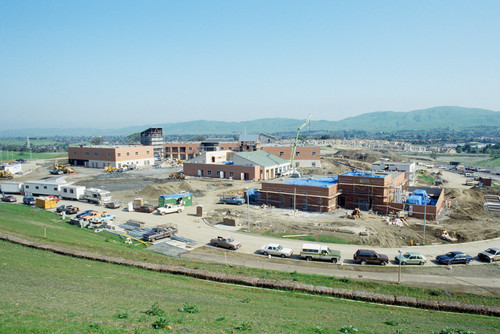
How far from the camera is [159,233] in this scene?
2914 cm

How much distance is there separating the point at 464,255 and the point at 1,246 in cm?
3115

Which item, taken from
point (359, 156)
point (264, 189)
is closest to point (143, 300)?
point (264, 189)

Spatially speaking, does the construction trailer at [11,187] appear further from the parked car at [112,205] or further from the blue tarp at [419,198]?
the blue tarp at [419,198]

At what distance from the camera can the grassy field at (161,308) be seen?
33.6 ft

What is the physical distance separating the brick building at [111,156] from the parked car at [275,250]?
63.3 metres

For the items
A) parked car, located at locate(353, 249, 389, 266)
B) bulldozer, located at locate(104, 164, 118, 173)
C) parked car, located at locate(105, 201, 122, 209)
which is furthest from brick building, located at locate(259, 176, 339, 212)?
bulldozer, located at locate(104, 164, 118, 173)

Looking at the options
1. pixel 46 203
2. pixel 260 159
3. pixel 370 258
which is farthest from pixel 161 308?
pixel 260 159

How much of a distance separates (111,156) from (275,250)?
6545 centimetres

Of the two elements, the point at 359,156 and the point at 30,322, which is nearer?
the point at 30,322

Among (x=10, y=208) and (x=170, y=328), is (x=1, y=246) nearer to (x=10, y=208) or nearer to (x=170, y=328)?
(x=170, y=328)

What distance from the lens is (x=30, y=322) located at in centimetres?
932

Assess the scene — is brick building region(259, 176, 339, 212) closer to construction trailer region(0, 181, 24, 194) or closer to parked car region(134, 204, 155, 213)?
parked car region(134, 204, 155, 213)

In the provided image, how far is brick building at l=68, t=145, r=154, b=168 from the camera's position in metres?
79.9

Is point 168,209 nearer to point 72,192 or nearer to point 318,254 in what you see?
point 72,192
